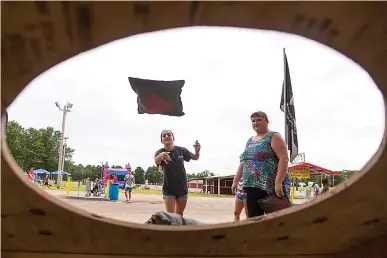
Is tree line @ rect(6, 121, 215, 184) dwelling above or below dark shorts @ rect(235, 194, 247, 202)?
above

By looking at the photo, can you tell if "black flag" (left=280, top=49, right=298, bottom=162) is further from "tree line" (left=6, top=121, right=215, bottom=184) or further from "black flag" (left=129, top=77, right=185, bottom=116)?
"tree line" (left=6, top=121, right=215, bottom=184)

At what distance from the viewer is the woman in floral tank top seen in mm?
2221

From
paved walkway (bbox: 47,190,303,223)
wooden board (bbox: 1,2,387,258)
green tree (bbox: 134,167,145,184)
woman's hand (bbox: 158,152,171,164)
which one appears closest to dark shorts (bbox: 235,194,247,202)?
woman's hand (bbox: 158,152,171,164)

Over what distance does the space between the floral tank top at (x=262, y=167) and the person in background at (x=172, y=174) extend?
0.70 meters

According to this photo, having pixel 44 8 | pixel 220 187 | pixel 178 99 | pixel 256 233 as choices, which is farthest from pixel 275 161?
pixel 220 187

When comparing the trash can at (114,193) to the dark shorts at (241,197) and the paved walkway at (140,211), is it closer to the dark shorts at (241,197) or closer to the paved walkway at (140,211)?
the paved walkway at (140,211)

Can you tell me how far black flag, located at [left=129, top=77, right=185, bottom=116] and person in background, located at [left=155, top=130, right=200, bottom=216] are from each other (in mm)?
1936

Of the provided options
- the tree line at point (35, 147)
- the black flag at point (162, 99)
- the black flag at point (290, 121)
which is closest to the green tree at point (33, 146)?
the tree line at point (35, 147)

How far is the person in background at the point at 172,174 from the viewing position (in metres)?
2.91

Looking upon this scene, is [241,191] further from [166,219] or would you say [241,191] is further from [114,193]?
[114,193]

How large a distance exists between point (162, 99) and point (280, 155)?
9.97 feet

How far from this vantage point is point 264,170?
7.44 ft

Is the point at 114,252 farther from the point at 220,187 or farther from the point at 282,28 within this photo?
the point at 220,187

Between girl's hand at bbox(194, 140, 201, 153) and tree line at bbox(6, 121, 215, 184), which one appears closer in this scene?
girl's hand at bbox(194, 140, 201, 153)
